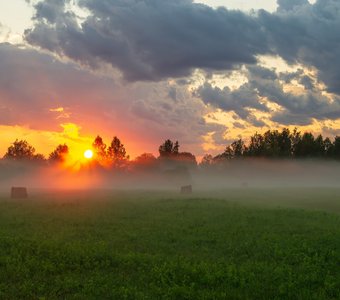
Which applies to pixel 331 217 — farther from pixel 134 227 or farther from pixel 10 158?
pixel 10 158

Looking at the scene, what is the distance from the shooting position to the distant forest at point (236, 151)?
15938 centimetres

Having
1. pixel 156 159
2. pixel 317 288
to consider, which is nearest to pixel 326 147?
pixel 156 159

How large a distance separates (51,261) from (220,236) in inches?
427

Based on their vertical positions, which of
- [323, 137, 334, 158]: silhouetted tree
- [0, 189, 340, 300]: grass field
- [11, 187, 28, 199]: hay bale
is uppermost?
[323, 137, 334, 158]: silhouetted tree

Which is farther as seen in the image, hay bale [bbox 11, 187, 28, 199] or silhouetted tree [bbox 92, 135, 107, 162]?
silhouetted tree [bbox 92, 135, 107, 162]

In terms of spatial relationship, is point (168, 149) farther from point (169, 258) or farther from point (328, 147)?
point (169, 258)

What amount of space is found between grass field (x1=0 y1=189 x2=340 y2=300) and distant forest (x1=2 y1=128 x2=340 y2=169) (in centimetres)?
12315

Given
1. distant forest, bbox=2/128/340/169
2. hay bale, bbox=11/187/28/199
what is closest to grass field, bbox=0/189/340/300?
hay bale, bbox=11/187/28/199

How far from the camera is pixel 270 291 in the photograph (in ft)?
50.1

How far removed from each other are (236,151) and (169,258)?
554 ft

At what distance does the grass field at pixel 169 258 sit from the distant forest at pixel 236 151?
404 feet

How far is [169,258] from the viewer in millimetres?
20078

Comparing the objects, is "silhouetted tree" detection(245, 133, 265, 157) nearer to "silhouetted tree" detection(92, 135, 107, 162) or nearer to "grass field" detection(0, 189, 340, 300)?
"silhouetted tree" detection(92, 135, 107, 162)

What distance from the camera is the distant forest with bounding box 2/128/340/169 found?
6275 inches
